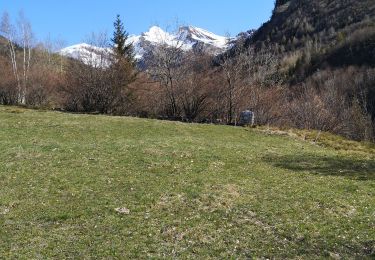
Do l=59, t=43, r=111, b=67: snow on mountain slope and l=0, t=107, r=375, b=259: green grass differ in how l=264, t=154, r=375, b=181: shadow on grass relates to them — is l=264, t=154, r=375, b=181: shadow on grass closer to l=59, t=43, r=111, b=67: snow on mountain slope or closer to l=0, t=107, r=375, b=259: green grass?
l=0, t=107, r=375, b=259: green grass

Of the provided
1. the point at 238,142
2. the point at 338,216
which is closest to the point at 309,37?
the point at 238,142

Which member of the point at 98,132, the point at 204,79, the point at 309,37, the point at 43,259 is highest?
the point at 309,37

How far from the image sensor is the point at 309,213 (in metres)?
10.8

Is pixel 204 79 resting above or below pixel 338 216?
above

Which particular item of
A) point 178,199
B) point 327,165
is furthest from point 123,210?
point 327,165

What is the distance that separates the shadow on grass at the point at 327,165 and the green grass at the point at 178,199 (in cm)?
4

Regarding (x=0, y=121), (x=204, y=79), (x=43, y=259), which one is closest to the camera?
(x=43, y=259)

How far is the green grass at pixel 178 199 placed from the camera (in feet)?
28.8

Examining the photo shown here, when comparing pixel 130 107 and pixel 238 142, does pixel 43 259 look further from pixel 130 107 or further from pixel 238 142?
pixel 130 107

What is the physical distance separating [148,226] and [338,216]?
4.52 m

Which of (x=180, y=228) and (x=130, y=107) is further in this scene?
(x=130, y=107)

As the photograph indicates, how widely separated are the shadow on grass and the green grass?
0.14 ft

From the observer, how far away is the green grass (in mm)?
8773

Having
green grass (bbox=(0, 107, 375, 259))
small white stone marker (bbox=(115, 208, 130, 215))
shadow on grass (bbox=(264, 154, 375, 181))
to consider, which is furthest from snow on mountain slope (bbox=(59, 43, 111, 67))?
small white stone marker (bbox=(115, 208, 130, 215))
